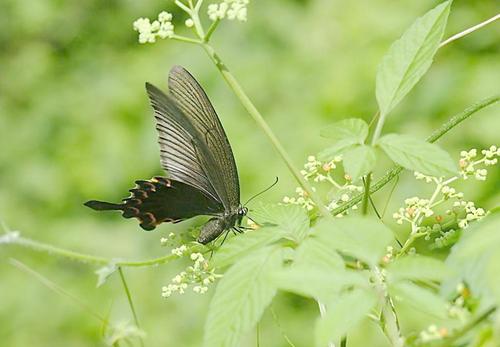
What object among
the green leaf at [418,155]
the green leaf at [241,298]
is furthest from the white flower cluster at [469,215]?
the green leaf at [241,298]

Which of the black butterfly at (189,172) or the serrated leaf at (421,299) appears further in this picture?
the black butterfly at (189,172)

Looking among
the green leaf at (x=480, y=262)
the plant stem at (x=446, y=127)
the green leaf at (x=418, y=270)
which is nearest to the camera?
the green leaf at (x=480, y=262)

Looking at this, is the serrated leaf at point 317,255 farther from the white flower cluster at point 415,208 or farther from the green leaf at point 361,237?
the white flower cluster at point 415,208

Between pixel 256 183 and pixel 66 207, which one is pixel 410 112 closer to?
pixel 256 183

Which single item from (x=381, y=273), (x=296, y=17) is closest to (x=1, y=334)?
(x=296, y=17)

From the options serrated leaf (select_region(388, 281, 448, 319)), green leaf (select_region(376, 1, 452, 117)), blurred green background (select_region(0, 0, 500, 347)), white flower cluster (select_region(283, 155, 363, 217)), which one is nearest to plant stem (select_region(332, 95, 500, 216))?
white flower cluster (select_region(283, 155, 363, 217))

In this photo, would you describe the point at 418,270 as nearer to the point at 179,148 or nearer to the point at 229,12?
the point at 229,12

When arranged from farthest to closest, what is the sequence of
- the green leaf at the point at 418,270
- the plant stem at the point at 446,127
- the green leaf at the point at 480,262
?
the plant stem at the point at 446,127, the green leaf at the point at 418,270, the green leaf at the point at 480,262
